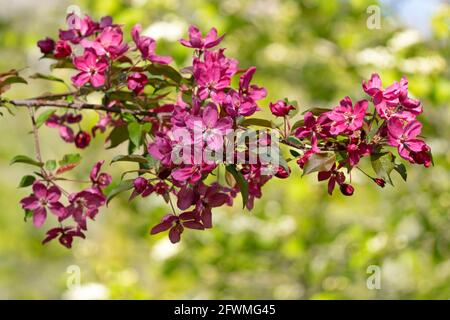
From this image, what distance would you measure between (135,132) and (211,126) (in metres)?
0.26

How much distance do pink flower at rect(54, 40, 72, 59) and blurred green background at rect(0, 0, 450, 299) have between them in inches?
38.3

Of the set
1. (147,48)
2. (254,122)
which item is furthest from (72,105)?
(254,122)

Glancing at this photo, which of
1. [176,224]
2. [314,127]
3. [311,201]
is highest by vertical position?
[311,201]

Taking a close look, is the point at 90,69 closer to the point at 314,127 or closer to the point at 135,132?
the point at 135,132

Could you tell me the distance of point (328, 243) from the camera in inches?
121

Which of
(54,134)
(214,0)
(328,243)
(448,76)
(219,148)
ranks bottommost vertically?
(219,148)

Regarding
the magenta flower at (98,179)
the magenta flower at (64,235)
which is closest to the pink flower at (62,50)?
the magenta flower at (98,179)

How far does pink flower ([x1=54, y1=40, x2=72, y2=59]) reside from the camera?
4.15 ft

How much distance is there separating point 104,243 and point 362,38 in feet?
12.0

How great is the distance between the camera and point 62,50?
4.15 ft

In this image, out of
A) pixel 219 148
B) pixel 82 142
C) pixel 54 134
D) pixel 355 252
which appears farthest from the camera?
pixel 54 134

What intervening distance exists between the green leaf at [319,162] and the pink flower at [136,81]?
1.21 feet
